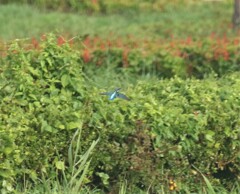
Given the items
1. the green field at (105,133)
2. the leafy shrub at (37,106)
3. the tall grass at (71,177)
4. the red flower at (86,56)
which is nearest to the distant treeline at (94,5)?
the red flower at (86,56)

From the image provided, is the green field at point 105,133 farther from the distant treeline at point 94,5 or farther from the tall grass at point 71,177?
the distant treeline at point 94,5

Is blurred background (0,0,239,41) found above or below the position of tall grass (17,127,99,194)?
below

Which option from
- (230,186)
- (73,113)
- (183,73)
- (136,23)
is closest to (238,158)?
(230,186)

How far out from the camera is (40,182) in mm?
4199

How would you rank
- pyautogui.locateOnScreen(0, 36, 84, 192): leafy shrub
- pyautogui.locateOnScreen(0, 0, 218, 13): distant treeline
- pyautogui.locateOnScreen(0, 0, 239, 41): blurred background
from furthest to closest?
1. pyautogui.locateOnScreen(0, 0, 218, 13): distant treeline
2. pyautogui.locateOnScreen(0, 0, 239, 41): blurred background
3. pyautogui.locateOnScreen(0, 36, 84, 192): leafy shrub

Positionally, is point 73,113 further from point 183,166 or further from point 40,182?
point 183,166

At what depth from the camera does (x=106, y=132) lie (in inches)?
168

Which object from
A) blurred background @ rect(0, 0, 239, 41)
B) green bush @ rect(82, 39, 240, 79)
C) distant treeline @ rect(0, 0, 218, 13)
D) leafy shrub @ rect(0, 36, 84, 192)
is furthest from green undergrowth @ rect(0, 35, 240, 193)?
distant treeline @ rect(0, 0, 218, 13)

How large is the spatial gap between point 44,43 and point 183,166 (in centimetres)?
122

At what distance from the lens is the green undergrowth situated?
164 inches

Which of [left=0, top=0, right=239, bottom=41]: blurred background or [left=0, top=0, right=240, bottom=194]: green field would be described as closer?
[left=0, top=0, right=240, bottom=194]: green field

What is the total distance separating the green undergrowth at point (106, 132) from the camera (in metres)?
4.17

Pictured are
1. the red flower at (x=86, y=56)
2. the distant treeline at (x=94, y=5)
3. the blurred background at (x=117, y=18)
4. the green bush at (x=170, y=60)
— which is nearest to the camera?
the red flower at (x=86, y=56)

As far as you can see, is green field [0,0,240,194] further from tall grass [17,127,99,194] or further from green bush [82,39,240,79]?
green bush [82,39,240,79]
